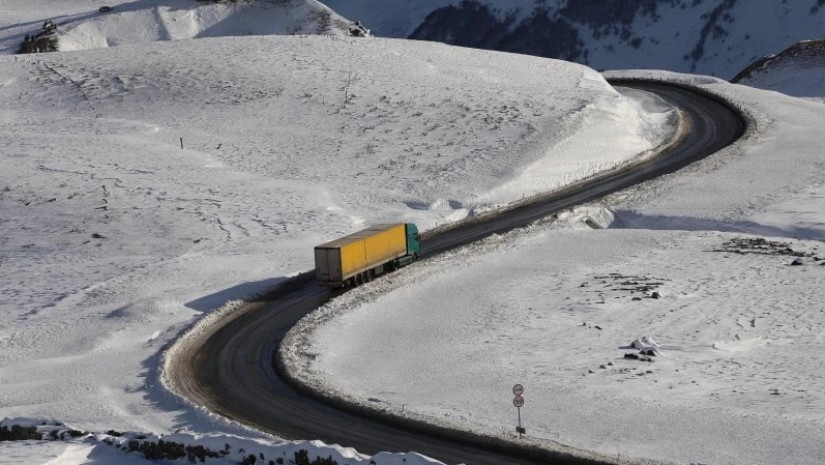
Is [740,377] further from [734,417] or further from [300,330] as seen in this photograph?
[300,330]

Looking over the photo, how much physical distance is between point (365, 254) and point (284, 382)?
432 inches

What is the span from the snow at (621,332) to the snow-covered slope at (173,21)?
6276 cm

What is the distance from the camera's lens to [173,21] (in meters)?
118

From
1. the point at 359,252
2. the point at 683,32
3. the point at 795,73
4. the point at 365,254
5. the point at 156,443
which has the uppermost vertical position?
the point at 683,32

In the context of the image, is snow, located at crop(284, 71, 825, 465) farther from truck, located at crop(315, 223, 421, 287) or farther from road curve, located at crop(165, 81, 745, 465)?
road curve, located at crop(165, 81, 745, 465)

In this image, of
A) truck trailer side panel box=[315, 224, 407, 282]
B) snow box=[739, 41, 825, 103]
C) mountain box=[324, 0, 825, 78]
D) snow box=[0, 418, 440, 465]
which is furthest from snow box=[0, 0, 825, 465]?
mountain box=[324, 0, 825, 78]

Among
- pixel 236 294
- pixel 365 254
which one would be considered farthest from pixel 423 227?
pixel 236 294

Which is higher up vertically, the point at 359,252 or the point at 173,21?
the point at 173,21

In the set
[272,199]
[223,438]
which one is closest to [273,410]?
[223,438]

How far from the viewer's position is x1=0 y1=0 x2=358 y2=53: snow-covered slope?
112 meters

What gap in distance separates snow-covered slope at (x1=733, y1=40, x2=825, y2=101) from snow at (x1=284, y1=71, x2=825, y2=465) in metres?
43.0

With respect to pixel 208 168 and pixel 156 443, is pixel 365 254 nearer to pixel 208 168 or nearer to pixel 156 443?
pixel 156 443

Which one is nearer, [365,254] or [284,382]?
[284,382]

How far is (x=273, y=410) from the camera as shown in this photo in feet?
111
